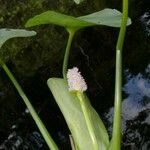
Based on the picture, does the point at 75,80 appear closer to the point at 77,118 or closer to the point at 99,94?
the point at 77,118

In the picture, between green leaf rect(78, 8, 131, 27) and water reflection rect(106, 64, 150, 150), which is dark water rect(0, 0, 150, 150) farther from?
green leaf rect(78, 8, 131, 27)

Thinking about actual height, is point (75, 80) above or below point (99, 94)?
above

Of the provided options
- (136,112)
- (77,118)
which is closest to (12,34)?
(77,118)

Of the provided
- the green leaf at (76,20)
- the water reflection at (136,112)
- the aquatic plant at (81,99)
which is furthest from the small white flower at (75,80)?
the water reflection at (136,112)

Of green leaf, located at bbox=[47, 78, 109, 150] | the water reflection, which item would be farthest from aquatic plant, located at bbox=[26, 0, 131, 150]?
the water reflection

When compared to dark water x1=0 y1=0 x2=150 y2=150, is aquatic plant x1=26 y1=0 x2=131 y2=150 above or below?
above

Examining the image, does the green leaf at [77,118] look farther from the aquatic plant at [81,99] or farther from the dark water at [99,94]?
the dark water at [99,94]
